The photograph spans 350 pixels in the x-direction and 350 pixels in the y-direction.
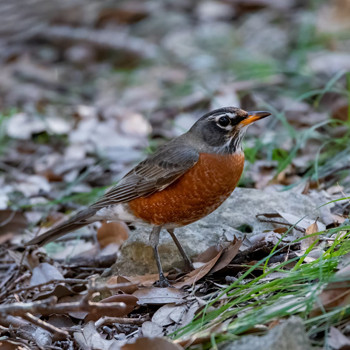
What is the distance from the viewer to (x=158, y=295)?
14.3 ft

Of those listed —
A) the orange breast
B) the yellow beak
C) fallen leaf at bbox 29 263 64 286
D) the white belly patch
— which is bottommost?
fallen leaf at bbox 29 263 64 286

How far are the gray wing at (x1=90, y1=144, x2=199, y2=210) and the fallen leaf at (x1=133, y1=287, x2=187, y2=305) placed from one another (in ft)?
2.92

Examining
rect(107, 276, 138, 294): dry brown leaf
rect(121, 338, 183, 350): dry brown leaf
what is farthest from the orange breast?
rect(121, 338, 183, 350): dry brown leaf

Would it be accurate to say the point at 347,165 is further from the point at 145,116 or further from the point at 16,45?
the point at 16,45

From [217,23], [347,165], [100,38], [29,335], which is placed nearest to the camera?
[29,335]

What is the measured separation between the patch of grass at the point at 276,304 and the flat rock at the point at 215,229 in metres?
1.11

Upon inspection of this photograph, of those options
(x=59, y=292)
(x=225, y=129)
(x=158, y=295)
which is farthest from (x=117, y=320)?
(x=225, y=129)

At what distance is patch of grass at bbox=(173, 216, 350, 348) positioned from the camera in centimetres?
321

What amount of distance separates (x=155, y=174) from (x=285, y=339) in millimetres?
2323

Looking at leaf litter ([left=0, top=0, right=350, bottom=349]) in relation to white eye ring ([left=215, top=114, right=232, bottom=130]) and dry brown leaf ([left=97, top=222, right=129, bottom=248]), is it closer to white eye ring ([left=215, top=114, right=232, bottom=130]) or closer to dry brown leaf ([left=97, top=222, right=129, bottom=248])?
dry brown leaf ([left=97, top=222, right=129, bottom=248])

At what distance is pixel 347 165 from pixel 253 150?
94cm

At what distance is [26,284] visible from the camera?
5219 mm

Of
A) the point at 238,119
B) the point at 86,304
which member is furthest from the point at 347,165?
the point at 86,304

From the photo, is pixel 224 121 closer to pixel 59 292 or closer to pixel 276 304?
pixel 59 292
